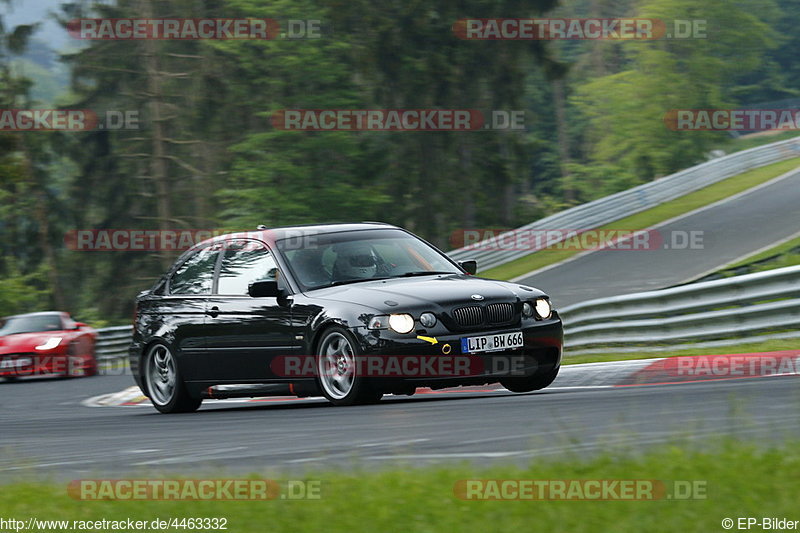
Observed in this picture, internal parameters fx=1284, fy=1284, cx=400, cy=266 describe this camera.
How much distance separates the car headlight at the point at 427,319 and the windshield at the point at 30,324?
15.9m

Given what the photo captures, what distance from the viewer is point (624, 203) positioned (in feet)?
116

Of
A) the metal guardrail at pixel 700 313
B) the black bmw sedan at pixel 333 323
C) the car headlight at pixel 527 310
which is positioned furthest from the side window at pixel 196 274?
the metal guardrail at pixel 700 313

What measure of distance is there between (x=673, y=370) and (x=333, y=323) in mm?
3341

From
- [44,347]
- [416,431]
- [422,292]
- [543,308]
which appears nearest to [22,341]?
[44,347]

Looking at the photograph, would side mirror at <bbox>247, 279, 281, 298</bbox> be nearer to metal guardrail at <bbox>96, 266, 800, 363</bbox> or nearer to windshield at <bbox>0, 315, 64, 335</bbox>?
metal guardrail at <bbox>96, 266, 800, 363</bbox>

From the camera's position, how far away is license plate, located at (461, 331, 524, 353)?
10.0 meters

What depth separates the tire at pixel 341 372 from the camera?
10.1 metres

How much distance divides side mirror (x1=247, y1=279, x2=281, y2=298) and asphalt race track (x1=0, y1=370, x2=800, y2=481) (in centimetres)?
102

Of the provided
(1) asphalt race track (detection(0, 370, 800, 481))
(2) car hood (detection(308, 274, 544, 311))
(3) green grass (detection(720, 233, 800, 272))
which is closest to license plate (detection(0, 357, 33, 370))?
(1) asphalt race track (detection(0, 370, 800, 481))

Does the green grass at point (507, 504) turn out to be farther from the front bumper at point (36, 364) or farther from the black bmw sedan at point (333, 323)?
the front bumper at point (36, 364)

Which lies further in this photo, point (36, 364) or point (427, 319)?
point (36, 364)

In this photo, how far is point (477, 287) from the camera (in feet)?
34.4

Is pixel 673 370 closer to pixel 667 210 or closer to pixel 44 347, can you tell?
pixel 44 347

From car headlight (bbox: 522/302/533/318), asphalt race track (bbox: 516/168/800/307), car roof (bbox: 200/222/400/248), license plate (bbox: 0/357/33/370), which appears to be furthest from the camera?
asphalt race track (bbox: 516/168/800/307)
